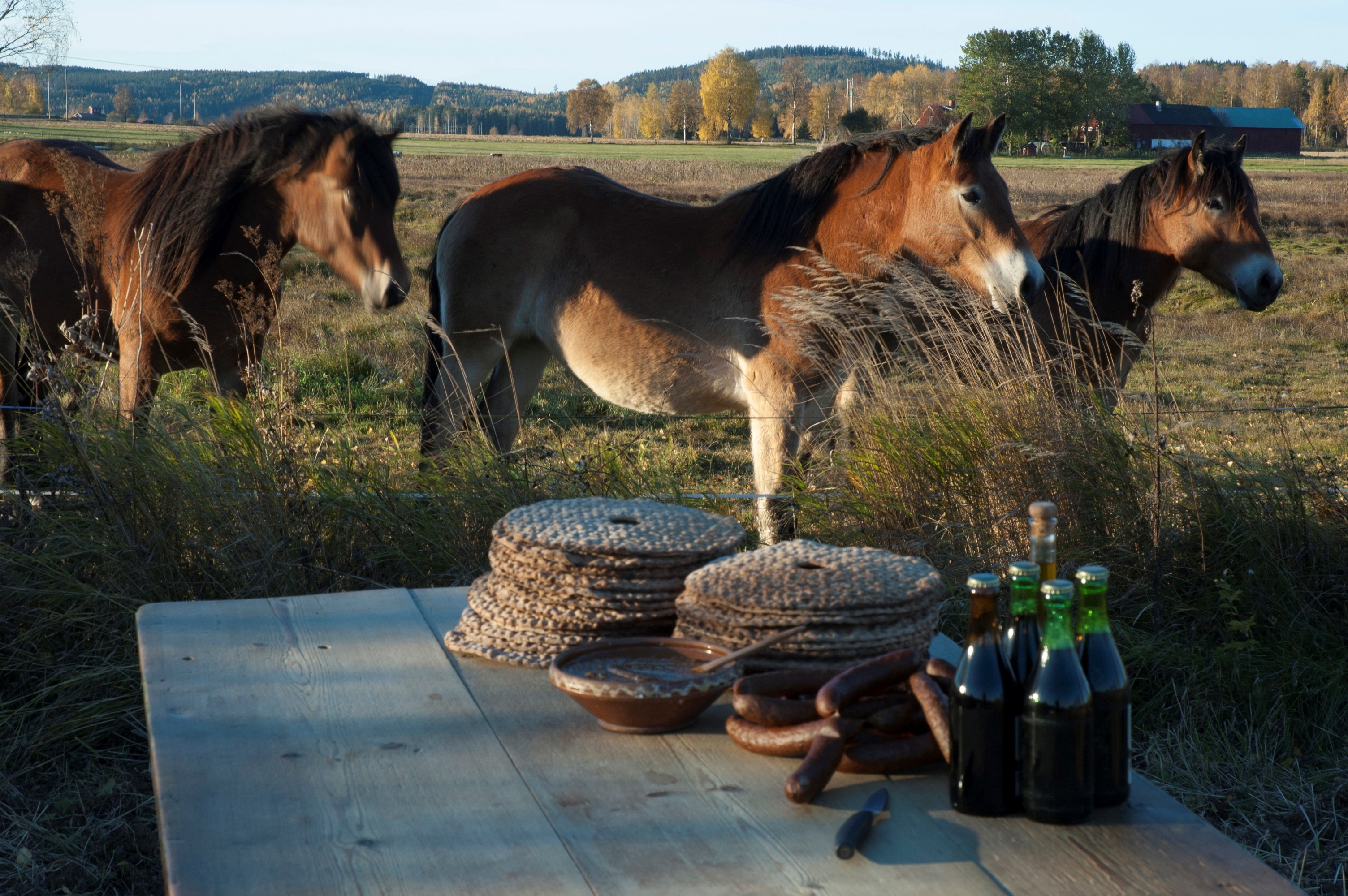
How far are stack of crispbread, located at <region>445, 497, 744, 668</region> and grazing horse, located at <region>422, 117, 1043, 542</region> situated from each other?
7.27 feet

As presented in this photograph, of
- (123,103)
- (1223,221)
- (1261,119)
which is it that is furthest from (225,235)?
(123,103)

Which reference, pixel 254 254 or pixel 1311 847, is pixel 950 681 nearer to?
pixel 1311 847

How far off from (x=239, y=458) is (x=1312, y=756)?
12.0ft

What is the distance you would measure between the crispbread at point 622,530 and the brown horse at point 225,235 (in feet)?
7.91

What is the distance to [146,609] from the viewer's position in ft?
7.66

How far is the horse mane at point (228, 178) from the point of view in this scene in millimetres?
4328

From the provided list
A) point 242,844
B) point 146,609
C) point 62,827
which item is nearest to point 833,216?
point 146,609

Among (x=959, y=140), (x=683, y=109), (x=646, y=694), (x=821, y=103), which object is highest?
(x=683, y=109)

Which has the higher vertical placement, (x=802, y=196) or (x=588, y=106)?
(x=588, y=106)

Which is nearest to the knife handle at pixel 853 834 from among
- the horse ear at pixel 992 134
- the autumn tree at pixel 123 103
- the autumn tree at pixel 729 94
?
the horse ear at pixel 992 134

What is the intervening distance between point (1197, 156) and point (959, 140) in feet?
5.01

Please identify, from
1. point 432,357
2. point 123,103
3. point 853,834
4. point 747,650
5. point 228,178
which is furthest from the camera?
point 123,103

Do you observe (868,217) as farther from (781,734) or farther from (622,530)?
(781,734)

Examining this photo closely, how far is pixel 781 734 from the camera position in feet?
5.11
